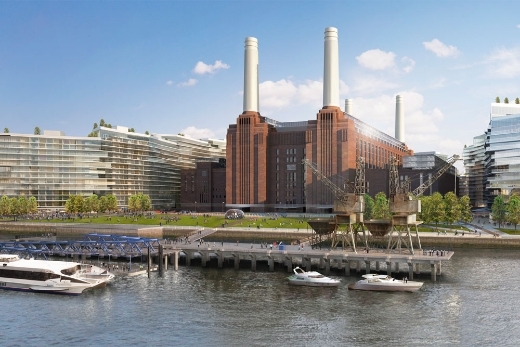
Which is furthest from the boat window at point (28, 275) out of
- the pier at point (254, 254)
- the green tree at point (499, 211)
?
the green tree at point (499, 211)

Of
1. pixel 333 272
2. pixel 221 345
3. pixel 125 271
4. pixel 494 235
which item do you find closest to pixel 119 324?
pixel 221 345

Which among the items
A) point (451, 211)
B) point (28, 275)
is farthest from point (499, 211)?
point (28, 275)

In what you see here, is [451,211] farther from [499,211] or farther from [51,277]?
[51,277]

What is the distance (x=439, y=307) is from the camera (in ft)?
235

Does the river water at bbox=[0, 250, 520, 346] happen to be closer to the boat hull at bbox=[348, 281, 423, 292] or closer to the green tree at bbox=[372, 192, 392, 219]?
the boat hull at bbox=[348, 281, 423, 292]

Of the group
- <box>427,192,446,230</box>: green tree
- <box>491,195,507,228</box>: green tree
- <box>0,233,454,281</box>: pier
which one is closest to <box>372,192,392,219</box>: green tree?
<box>427,192,446,230</box>: green tree

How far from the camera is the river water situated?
58.8 metres

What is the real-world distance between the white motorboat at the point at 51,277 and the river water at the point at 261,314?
1544mm

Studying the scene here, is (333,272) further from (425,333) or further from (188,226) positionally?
(188,226)

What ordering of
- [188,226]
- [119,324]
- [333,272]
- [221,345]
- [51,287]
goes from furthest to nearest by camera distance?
[188,226]
[333,272]
[51,287]
[119,324]
[221,345]

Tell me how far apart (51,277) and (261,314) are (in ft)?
112

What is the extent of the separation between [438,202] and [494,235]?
22.0m

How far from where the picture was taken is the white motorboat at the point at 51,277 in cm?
8150

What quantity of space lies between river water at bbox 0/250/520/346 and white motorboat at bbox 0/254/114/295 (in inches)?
60.8
